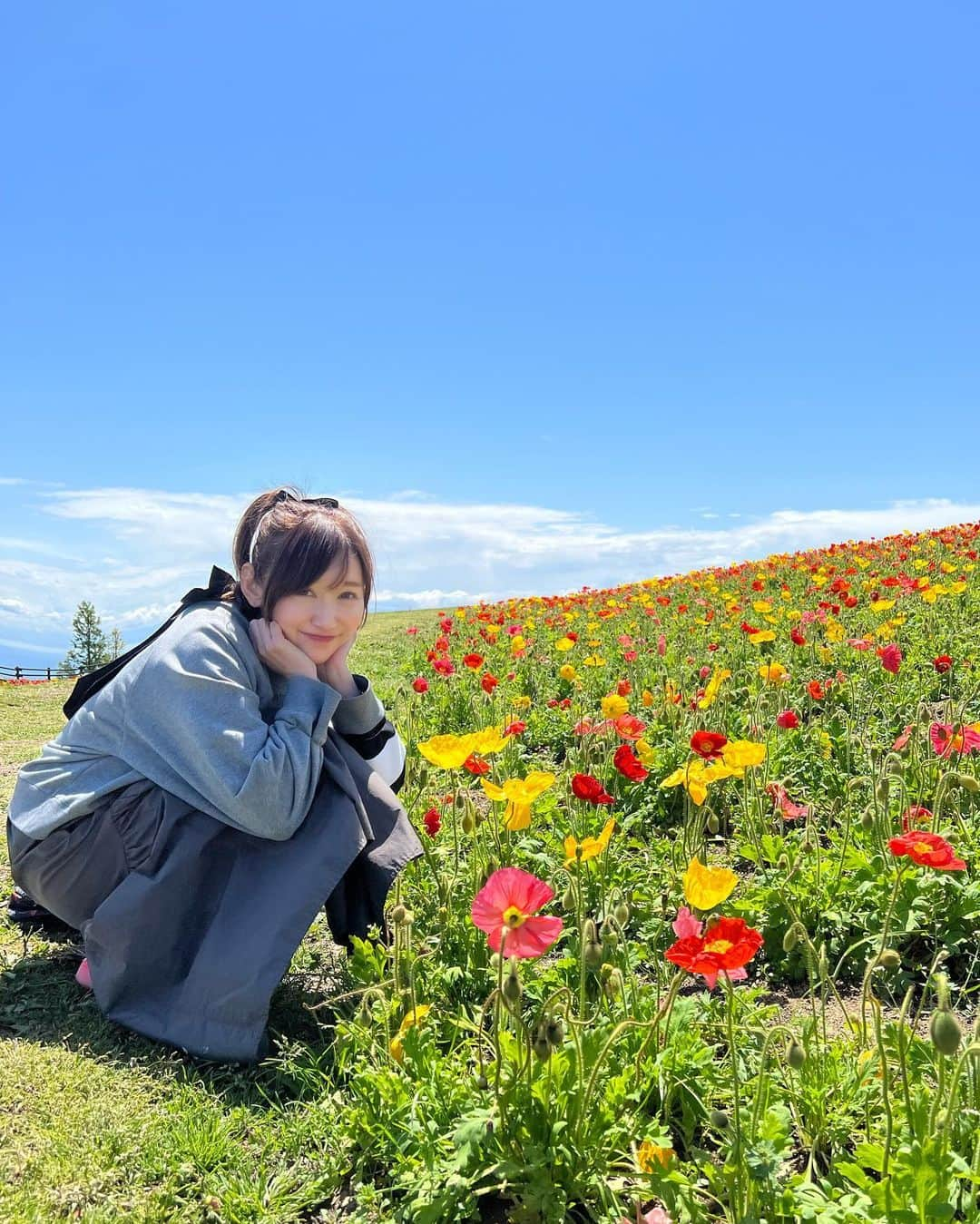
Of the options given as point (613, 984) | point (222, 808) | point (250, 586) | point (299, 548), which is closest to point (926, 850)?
point (613, 984)

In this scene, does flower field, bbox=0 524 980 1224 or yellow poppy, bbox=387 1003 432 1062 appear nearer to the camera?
flower field, bbox=0 524 980 1224

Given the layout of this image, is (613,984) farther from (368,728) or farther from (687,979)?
(368,728)

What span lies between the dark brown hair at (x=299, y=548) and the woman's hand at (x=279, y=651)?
71mm

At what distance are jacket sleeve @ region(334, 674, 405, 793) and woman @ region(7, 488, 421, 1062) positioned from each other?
0.39 feet

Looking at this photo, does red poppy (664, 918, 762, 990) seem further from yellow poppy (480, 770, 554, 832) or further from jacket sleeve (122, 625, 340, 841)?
jacket sleeve (122, 625, 340, 841)

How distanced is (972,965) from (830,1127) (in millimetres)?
1056

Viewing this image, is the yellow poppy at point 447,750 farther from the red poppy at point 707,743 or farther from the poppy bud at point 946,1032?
the poppy bud at point 946,1032

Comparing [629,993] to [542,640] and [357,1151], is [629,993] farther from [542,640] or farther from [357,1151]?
[542,640]

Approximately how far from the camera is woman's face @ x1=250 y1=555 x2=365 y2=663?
2.99m

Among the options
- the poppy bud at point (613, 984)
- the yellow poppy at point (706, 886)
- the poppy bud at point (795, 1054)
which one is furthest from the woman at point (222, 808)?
the poppy bud at point (795, 1054)

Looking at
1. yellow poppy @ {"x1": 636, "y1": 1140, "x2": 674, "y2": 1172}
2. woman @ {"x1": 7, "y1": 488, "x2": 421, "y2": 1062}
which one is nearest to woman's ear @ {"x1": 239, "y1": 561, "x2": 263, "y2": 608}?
woman @ {"x1": 7, "y1": 488, "x2": 421, "y2": 1062}

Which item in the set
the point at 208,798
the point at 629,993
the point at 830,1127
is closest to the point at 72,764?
the point at 208,798

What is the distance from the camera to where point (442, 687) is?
7363 mm

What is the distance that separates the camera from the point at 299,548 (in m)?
2.97
